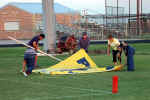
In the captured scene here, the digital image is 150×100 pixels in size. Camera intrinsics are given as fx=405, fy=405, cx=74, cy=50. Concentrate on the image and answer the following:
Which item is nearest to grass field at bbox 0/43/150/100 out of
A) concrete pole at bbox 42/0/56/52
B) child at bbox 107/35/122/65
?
child at bbox 107/35/122/65

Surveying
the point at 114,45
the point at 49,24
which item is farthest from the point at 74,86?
Result: the point at 49,24

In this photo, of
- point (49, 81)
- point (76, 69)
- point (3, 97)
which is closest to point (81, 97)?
point (3, 97)

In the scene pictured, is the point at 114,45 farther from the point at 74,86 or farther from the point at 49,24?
the point at 49,24

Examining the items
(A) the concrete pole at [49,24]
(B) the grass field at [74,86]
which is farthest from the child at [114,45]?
(A) the concrete pole at [49,24]

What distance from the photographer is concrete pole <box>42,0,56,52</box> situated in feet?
89.6

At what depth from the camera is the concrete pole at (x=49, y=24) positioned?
27.3 meters

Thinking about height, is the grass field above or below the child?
below

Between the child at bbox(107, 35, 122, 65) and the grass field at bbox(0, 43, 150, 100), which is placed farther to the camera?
the child at bbox(107, 35, 122, 65)

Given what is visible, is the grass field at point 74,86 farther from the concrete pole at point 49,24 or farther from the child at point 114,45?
the concrete pole at point 49,24

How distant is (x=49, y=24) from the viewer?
27.5 m

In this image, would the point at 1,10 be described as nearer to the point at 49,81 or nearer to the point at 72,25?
the point at 72,25

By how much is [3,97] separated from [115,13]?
32439 millimetres

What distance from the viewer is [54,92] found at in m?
10.9

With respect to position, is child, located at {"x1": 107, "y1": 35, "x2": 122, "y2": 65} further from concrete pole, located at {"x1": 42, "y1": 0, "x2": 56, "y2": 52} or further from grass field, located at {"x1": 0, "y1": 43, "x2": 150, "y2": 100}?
concrete pole, located at {"x1": 42, "y1": 0, "x2": 56, "y2": 52}
